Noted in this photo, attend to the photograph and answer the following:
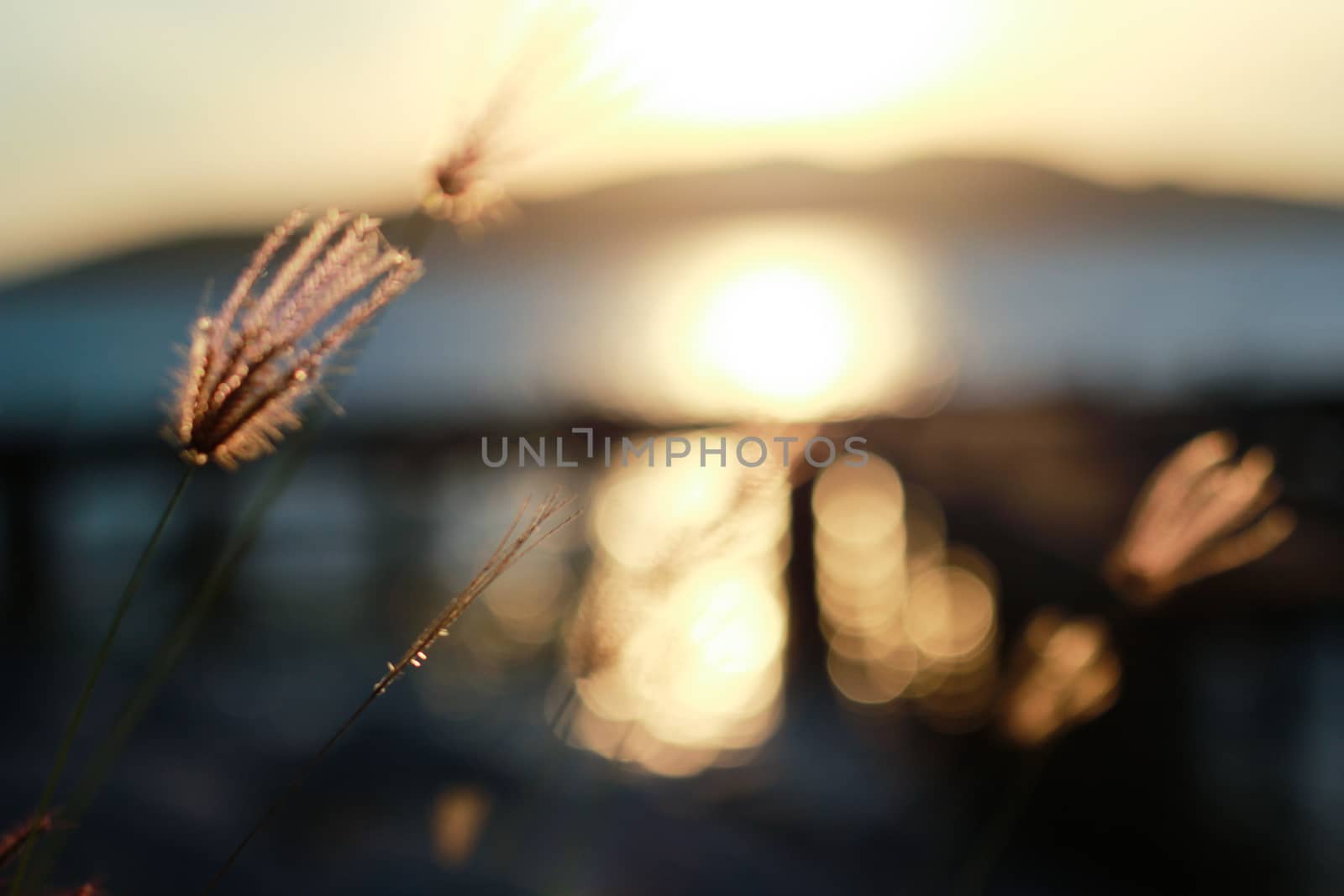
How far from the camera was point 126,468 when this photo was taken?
566 centimetres

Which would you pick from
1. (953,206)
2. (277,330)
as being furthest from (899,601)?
(953,206)

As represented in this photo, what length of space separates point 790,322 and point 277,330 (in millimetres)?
32291

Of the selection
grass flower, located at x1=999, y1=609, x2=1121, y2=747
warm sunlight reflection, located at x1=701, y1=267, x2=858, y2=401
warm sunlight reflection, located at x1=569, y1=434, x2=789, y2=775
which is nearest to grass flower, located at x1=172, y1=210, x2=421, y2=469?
warm sunlight reflection, located at x1=569, y1=434, x2=789, y2=775

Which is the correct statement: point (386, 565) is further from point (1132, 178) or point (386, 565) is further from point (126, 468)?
point (1132, 178)

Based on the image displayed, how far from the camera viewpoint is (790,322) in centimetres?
3266

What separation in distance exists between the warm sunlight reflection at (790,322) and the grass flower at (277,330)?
102 inches

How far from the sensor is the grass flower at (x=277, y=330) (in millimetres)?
834

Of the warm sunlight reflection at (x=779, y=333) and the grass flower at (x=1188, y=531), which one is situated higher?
the warm sunlight reflection at (x=779, y=333)

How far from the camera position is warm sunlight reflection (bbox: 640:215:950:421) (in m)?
6.41

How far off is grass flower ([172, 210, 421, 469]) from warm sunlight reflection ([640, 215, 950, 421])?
2.59 m

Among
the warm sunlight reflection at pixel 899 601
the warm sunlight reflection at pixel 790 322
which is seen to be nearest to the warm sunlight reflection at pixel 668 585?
the warm sunlight reflection at pixel 790 322

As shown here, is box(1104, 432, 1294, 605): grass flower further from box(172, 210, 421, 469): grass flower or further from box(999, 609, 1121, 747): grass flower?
box(172, 210, 421, 469): grass flower

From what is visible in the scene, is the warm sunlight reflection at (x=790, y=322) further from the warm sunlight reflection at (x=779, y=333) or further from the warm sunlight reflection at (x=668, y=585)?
the warm sunlight reflection at (x=668, y=585)

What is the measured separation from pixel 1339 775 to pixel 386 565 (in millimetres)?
5745
